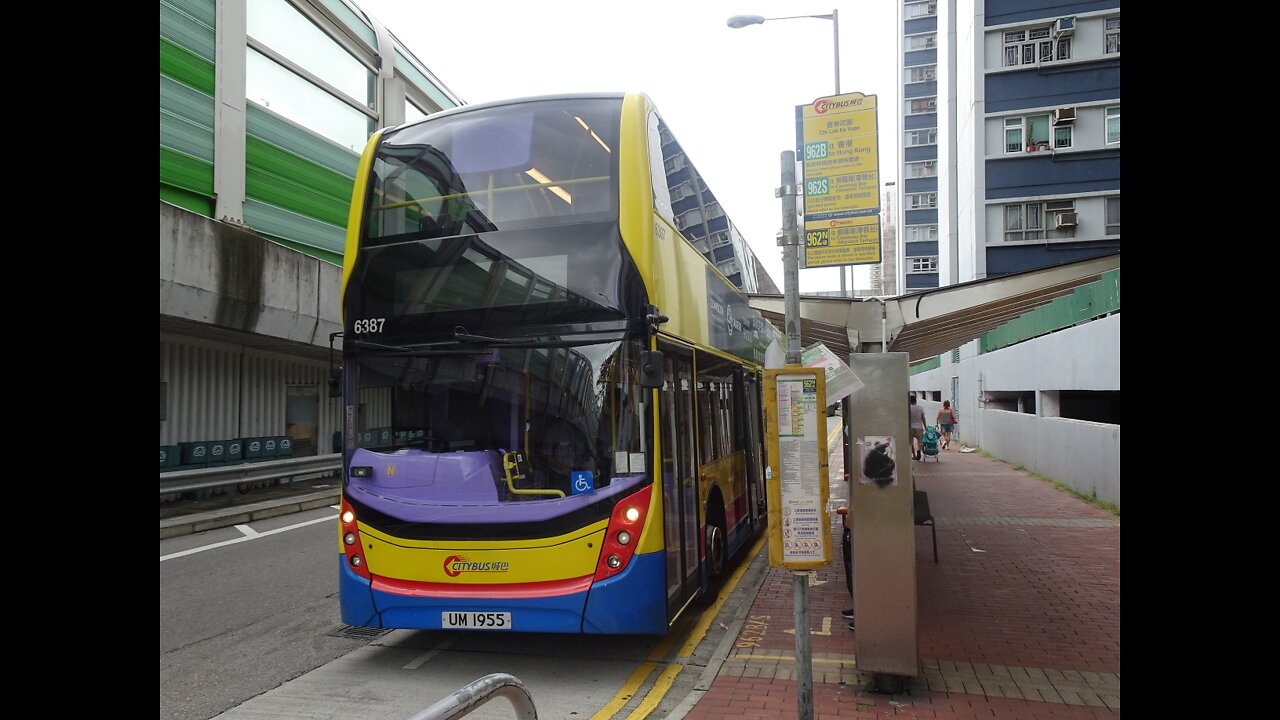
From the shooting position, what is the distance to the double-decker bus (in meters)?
5.47

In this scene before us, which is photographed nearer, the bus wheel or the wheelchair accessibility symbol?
the wheelchair accessibility symbol

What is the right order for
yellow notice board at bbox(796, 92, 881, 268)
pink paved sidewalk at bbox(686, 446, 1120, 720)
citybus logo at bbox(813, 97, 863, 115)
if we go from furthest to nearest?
citybus logo at bbox(813, 97, 863, 115) → yellow notice board at bbox(796, 92, 881, 268) → pink paved sidewalk at bbox(686, 446, 1120, 720)

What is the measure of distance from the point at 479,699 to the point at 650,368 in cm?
316

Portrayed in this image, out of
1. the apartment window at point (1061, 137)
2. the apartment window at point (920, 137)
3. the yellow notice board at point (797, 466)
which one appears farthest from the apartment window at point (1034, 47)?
the apartment window at point (920, 137)

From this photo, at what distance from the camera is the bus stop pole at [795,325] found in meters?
4.21

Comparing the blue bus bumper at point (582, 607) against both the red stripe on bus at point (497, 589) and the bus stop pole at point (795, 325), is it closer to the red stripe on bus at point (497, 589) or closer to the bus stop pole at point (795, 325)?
the red stripe on bus at point (497, 589)

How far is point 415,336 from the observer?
586 cm

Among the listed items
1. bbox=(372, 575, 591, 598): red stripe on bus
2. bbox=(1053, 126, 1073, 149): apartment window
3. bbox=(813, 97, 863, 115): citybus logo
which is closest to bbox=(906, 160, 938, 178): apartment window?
bbox=(1053, 126, 1073, 149): apartment window

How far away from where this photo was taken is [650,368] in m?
5.44

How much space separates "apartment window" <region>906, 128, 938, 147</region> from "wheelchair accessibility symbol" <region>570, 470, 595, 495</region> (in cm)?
6099

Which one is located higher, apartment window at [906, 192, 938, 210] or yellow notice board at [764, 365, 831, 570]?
apartment window at [906, 192, 938, 210]

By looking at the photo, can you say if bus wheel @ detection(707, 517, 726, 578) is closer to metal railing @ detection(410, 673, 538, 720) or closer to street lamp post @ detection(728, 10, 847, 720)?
street lamp post @ detection(728, 10, 847, 720)
